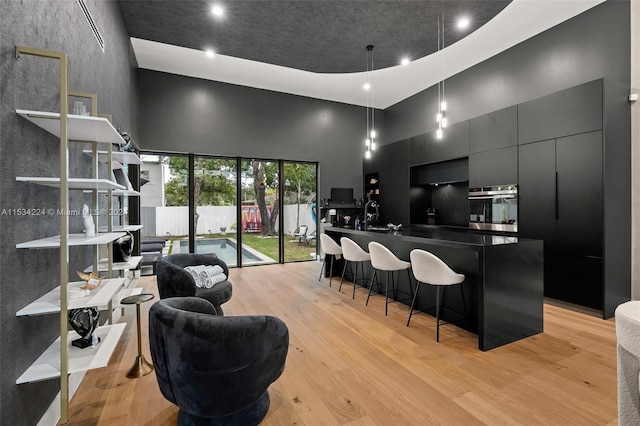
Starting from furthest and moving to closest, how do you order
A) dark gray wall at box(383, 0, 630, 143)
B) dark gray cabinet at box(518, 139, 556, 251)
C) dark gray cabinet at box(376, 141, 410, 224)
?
dark gray cabinet at box(376, 141, 410, 224) < dark gray cabinet at box(518, 139, 556, 251) < dark gray wall at box(383, 0, 630, 143)

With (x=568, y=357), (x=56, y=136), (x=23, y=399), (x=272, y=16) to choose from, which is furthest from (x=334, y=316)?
(x=272, y=16)

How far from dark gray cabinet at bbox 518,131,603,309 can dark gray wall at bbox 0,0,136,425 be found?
5100 millimetres

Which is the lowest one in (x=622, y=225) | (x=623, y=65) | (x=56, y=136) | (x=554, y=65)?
(x=622, y=225)

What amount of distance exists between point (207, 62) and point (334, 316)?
15.8ft

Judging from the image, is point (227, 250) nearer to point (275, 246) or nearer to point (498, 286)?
point (275, 246)

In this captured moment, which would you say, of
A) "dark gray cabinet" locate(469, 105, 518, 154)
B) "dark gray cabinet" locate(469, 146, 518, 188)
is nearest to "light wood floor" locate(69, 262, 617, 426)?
"dark gray cabinet" locate(469, 146, 518, 188)

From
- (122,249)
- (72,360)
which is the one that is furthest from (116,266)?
(72,360)

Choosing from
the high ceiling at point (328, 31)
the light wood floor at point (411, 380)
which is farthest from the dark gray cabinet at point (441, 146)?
the light wood floor at point (411, 380)

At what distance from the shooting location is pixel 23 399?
1.59 metres

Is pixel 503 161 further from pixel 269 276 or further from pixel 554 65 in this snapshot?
pixel 269 276

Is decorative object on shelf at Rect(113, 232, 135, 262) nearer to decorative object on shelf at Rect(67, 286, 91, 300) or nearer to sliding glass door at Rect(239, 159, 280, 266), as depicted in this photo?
decorative object on shelf at Rect(67, 286, 91, 300)

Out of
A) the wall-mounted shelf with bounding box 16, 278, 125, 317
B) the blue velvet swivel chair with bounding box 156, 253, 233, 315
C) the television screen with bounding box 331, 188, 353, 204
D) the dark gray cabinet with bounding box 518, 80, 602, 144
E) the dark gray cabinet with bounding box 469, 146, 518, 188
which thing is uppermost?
the dark gray cabinet with bounding box 518, 80, 602, 144

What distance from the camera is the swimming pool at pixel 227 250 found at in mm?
6389

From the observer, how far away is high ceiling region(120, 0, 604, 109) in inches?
141
